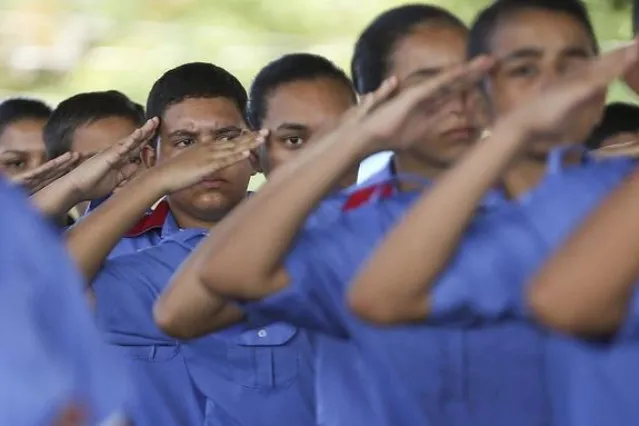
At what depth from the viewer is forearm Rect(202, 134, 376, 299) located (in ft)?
8.27

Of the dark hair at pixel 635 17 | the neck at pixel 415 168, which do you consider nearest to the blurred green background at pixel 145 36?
the neck at pixel 415 168

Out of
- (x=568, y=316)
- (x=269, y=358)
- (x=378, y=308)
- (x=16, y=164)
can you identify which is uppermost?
(x=568, y=316)

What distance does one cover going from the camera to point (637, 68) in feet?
7.40

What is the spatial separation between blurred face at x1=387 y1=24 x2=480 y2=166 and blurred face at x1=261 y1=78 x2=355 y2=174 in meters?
0.35

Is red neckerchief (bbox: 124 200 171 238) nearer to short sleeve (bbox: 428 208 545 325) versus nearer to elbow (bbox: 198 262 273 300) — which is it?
elbow (bbox: 198 262 273 300)

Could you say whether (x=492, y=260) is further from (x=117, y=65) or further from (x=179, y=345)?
(x=117, y=65)

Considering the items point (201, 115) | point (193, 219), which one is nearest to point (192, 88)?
point (201, 115)

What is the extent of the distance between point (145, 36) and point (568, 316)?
747cm

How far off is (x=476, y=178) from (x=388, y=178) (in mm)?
583

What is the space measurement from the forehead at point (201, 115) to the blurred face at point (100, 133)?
1.02 feet

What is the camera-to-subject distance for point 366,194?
2807 mm

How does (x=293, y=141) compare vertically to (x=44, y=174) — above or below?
above

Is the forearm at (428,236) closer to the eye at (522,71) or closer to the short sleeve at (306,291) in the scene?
the short sleeve at (306,291)

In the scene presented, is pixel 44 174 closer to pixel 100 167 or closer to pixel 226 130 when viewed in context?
pixel 100 167
